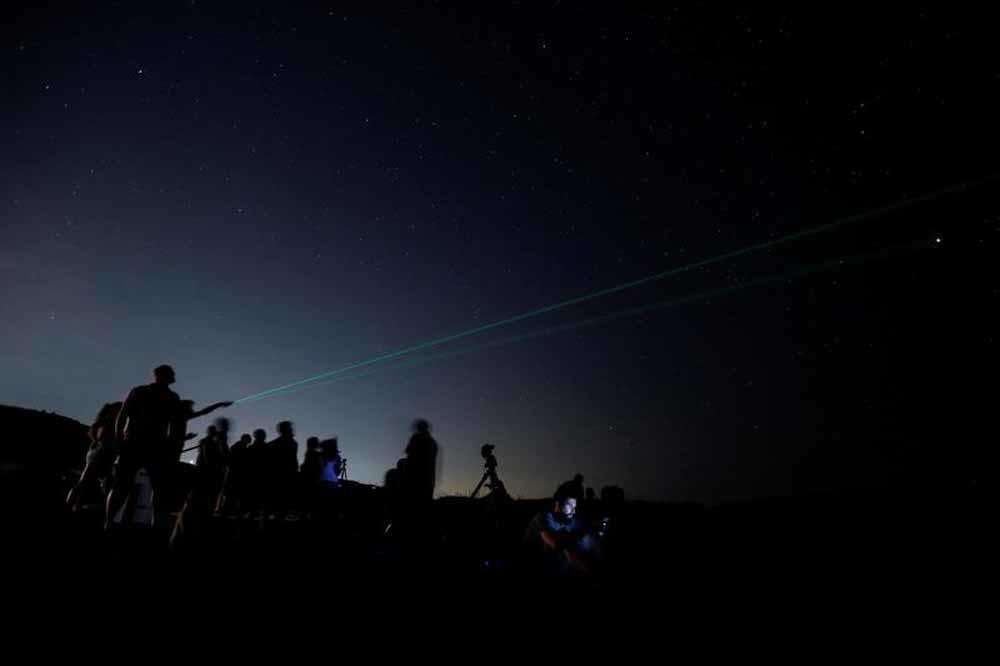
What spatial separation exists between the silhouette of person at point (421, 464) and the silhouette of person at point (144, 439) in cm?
301

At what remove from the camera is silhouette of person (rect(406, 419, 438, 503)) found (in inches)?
277

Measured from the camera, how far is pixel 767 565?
8.60 metres

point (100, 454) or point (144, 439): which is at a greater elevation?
point (144, 439)

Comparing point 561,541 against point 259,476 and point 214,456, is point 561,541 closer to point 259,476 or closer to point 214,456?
point 259,476

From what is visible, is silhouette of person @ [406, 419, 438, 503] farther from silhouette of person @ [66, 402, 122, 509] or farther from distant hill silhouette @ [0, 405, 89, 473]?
distant hill silhouette @ [0, 405, 89, 473]

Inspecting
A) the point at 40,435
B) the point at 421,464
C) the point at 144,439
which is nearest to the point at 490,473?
the point at 421,464

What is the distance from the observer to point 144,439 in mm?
5160

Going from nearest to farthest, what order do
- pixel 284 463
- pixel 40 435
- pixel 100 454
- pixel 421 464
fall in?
pixel 100 454 → pixel 421 464 → pixel 284 463 → pixel 40 435

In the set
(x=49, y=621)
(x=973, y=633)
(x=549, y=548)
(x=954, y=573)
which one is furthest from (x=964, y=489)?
(x=49, y=621)

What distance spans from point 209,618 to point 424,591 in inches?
84.7

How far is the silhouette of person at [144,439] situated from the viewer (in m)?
5.12

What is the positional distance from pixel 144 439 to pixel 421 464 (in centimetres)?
341

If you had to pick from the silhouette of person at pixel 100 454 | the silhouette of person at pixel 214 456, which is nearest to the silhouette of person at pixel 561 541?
the silhouette of person at pixel 100 454

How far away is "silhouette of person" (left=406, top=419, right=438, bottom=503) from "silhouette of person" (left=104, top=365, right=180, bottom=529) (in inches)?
119
